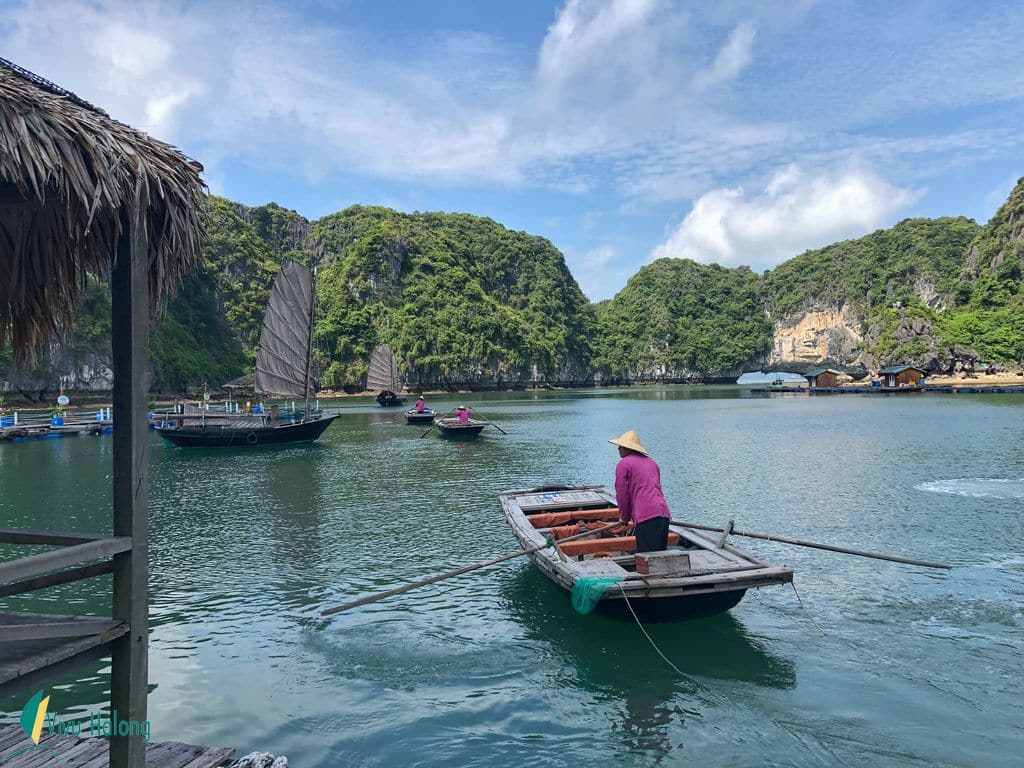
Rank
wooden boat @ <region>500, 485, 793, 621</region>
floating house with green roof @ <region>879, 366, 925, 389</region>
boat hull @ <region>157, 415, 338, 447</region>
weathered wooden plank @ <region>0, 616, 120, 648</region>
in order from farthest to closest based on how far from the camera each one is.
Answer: floating house with green roof @ <region>879, 366, 925, 389</region> → boat hull @ <region>157, 415, 338, 447</region> → wooden boat @ <region>500, 485, 793, 621</region> → weathered wooden plank @ <region>0, 616, 120, 648</region>

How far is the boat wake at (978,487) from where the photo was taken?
15398 millimetres

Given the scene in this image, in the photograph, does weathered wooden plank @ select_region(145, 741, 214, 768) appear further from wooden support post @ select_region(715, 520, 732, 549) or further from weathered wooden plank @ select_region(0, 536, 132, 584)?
wooden support post @ select_region(715, 520, 732, 549)

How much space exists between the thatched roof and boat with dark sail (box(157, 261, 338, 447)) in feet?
86.5

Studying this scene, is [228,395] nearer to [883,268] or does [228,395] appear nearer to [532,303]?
[532,303]

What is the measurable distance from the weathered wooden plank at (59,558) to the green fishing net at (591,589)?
4.42m

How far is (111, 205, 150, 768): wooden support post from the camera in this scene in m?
3.73

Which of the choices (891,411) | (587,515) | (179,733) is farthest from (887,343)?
(179,733)

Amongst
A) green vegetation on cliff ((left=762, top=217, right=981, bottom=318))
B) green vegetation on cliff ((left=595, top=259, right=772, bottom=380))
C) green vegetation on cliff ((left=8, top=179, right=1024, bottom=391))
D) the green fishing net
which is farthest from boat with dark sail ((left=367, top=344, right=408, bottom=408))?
green vegetation on cliff ((left=762, top=217, right=981, bottom=318))

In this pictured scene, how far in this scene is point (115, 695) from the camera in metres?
3.91

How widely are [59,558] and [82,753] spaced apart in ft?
6.36

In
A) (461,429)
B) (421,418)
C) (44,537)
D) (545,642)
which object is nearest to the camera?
(44,537)

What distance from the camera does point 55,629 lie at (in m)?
3.57

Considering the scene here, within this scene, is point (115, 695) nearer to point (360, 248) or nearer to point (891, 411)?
point (891, 411)

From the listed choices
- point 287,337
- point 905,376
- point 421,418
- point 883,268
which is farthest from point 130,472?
point 883,268
